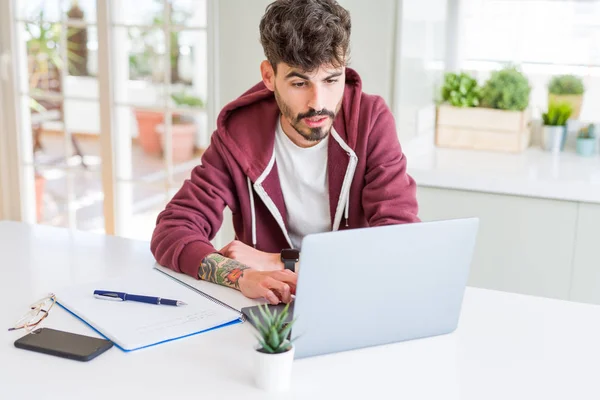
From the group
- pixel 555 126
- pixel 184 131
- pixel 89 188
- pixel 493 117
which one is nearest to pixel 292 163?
pixel 493 117

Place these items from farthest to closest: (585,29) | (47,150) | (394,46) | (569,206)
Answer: (47,150)
(585,29)
(394,46)
(569,206)

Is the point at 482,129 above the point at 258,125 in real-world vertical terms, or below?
below

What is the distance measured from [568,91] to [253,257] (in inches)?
77.8

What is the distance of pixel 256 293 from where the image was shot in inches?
62.2

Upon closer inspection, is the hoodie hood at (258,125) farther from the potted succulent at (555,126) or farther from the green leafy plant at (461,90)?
the potted succulent at (555,126)

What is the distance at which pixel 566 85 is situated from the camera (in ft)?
10.6

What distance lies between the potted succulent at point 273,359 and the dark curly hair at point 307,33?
75 cm

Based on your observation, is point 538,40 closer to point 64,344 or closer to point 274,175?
point 274,175

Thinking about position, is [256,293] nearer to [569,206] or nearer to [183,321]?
[183,321]

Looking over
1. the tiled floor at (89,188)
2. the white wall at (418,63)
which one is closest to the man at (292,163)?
the white wall at (418,63)

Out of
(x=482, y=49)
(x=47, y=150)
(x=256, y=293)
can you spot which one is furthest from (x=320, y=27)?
(x=47, y=150)

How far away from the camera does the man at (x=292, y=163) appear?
1.79m

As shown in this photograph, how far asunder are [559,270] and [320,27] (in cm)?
141

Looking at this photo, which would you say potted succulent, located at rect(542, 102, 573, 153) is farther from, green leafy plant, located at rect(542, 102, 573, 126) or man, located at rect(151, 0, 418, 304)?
man, located at rect(151, 0, 418, 304)
